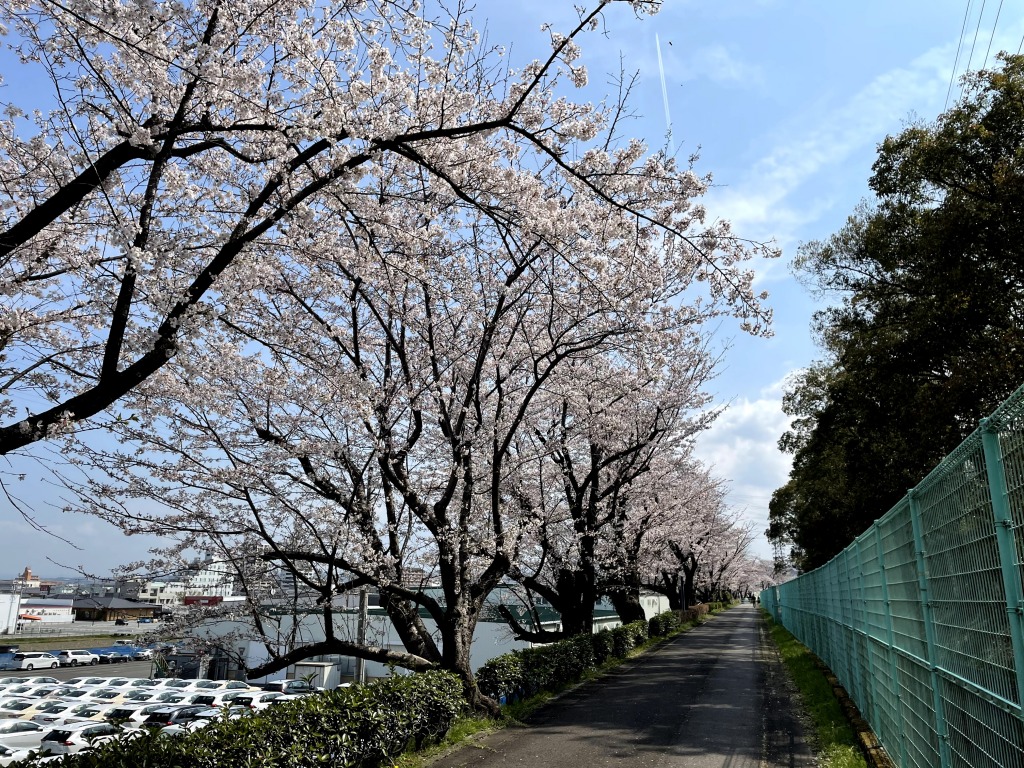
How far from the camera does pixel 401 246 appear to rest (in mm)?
6965

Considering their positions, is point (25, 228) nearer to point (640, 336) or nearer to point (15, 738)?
point (640, 336)

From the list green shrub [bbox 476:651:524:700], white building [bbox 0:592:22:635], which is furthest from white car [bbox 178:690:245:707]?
white building [bbox 0:592:22:635]

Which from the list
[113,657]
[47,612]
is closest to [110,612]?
[47,612]

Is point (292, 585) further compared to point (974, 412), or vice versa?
point (974, 412)

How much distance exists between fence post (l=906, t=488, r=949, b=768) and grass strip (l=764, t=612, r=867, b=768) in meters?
2.82

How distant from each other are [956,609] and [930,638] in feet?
2.70

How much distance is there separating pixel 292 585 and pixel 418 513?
188 centimetres

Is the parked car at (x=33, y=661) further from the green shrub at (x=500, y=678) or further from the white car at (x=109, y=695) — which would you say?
the green shrub at (x=500, y=678)

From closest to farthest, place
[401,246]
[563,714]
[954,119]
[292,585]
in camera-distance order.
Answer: [401,246] → [292,585] → [563,714] → [954,119]

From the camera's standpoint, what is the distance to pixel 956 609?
3.62 metres

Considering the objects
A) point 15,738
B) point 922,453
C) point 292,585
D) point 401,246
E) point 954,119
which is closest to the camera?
point 401,246

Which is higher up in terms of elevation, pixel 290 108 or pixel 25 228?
pixel 290 108

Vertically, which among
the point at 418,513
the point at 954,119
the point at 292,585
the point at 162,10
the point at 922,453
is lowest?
the point at 292,585

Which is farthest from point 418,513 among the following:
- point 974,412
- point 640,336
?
point 974,412
